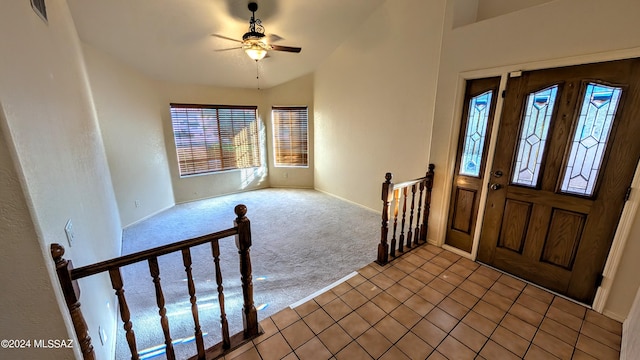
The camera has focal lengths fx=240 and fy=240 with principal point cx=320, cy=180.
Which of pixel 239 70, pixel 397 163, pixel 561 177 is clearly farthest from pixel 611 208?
pixel 239 70

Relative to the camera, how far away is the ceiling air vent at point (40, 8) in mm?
1492

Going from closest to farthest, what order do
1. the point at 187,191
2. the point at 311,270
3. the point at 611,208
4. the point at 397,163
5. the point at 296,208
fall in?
the point at 611,208 → the point at 311,270 → the point at 397,163 → the point at 296,208 → the point at 187,191

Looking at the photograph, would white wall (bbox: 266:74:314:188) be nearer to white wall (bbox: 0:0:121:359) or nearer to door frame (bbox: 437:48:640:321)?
door frame (bbox: 437:48:640:321)

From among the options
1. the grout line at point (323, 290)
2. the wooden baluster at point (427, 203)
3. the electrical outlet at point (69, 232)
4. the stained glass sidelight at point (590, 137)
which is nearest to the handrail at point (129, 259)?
the electrical outlet at point (69, 232)

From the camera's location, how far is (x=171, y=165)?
16.3 feet

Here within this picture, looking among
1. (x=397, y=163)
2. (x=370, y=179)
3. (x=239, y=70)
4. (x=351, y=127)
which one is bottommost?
(x=370, y=179)

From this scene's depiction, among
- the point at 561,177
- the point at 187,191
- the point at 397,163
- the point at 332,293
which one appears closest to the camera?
the point at 561,177

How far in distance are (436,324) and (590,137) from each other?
1.93 metres

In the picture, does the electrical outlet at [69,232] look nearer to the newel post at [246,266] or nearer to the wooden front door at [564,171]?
the newel post at [246,266]

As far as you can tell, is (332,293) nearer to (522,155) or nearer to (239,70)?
(522,155)

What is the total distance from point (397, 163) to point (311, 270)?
2143mm

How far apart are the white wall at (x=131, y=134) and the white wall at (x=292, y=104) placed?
2.29m

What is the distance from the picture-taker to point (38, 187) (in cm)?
111

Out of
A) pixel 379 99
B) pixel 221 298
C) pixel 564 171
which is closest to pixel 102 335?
pixel 221 298
